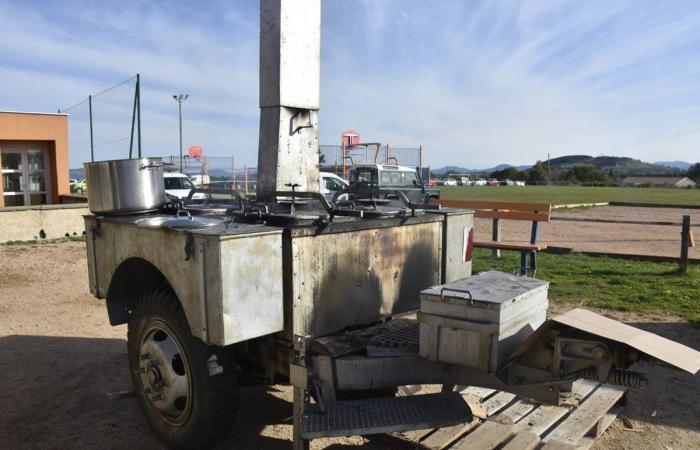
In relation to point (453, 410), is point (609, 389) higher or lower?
lower

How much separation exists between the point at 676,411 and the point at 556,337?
2394 millimetres

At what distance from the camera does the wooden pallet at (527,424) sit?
11.0 ft

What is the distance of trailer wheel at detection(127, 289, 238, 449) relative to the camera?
10.0 ft

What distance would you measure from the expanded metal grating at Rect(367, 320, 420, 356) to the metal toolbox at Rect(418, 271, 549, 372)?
0.14 meters

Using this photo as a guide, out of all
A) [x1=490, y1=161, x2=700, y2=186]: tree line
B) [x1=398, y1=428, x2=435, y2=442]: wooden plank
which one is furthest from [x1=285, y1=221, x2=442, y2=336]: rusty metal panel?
[x1=490, y1=161, x2=700, y2=186]: tree line

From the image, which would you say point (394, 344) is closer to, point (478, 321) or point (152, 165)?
point (478, 321)

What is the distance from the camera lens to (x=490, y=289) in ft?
9.18

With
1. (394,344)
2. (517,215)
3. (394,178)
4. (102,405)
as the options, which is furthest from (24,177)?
(394,344)

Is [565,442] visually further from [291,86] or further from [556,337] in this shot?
[291,86]

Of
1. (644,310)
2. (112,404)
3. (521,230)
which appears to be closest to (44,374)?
(112,404)

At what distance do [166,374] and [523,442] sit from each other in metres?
2.16

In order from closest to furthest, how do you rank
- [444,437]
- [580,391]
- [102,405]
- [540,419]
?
[444,437], [540,419], [580,391], [102,405]

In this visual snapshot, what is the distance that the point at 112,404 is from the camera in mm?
4219

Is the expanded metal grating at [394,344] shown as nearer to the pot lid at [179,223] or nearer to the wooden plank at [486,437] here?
the wooden plank at [486,437]
